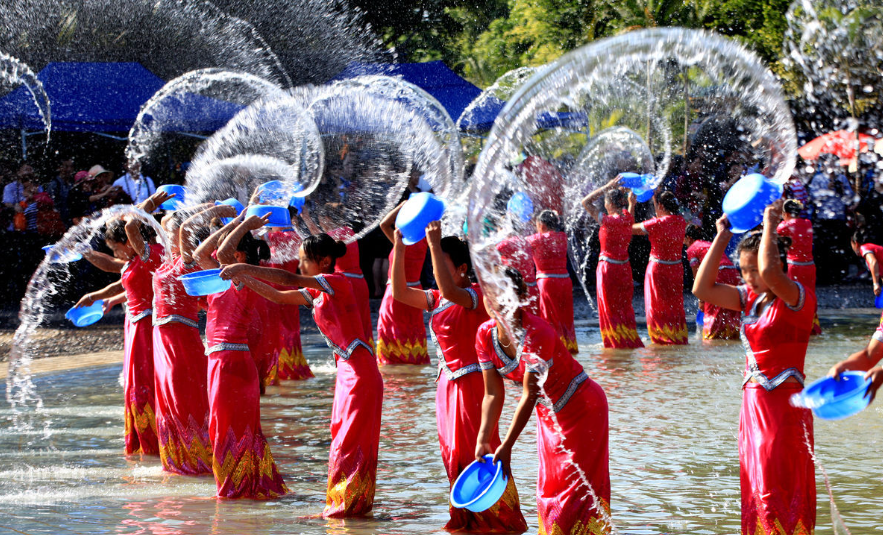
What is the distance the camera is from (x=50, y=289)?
14141 millimetres

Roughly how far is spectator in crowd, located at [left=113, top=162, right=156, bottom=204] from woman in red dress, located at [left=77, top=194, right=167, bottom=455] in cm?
651

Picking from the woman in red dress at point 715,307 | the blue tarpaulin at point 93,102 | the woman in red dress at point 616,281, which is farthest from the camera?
the blue tarpaulin at point 93,102

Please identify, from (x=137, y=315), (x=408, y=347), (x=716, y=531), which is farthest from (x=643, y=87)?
(x=408, y=347)

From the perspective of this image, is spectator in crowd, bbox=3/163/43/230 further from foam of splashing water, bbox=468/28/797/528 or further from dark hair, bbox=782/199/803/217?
dark hair, bbox=782/199/803/217

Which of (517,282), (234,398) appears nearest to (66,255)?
(234,398)

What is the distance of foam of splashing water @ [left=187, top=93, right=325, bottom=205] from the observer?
895cm

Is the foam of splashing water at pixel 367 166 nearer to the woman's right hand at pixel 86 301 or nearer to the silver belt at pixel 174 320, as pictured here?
the woman's right hand at pixel 86 301

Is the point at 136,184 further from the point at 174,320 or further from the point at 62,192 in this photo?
the point at 174,320

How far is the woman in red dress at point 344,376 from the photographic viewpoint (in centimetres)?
520

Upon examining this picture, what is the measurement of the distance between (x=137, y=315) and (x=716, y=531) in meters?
3.87

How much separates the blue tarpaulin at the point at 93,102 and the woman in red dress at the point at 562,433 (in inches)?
402

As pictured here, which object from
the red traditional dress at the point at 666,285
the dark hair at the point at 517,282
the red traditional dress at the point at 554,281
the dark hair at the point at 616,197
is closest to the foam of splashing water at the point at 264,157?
the red traditional dress at the point at 554,281

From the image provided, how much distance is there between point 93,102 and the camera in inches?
581

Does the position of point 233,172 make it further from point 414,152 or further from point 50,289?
point 50,289
